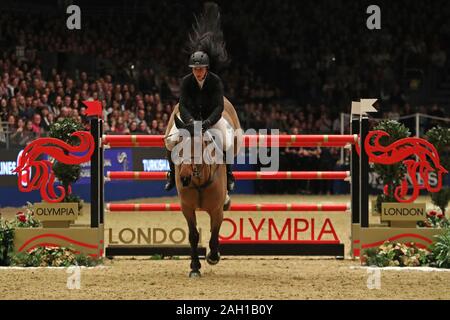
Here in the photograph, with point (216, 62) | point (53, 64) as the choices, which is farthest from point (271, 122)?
point (216, 62)

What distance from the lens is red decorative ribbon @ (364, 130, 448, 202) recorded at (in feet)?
33.8

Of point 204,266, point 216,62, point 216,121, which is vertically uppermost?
point 216,62

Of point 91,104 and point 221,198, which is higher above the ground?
point 91,104

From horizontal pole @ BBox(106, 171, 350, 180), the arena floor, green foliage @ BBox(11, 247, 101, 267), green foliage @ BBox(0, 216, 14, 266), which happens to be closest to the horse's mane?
horizontal pole @ BBox(106, 171, 350, 180)

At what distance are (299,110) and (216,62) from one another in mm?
17154

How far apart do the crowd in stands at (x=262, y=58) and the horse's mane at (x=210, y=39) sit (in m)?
10.8

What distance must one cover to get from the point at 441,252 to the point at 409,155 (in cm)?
130

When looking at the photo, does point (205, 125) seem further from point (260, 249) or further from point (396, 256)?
point (396, 256)

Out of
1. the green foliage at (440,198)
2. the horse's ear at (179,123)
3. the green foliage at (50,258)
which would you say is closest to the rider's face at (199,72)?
the horse's ear at (179,123)

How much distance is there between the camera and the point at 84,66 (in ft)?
81.9

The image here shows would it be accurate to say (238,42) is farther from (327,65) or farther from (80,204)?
(80,204)

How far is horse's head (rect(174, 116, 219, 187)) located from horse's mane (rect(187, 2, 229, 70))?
6.14ft

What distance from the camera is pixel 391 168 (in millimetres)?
10742

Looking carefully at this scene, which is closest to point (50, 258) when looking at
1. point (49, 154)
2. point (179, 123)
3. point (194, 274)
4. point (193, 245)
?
point (49, 154)
